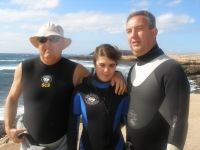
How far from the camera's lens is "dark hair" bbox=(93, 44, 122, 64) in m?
3.97

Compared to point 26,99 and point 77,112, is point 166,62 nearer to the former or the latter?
point 77,112

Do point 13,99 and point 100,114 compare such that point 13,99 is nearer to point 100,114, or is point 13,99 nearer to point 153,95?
point 100,114

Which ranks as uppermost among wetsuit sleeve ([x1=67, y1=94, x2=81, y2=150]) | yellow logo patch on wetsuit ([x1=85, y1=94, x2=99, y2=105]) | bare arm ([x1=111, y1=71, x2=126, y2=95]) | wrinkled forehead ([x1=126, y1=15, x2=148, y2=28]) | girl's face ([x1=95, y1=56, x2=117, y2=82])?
wrinkled forehead ([x1=126, y1=15, x2=148, y2=28])

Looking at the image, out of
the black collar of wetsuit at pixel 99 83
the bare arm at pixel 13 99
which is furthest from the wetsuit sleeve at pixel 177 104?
the bare arm at pixel 13 99

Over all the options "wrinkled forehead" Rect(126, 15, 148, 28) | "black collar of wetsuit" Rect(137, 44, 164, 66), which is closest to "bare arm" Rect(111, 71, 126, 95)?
"black collar of wetsuit" Rect(137, 44, 164, 66)

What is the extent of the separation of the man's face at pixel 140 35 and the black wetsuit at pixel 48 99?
0.76 metres

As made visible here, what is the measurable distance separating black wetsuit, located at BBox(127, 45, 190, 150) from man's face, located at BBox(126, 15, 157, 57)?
8 centimetres

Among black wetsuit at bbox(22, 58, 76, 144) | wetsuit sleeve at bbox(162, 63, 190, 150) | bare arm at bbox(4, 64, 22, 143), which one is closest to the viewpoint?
wetsuit sleeve at bbox(162, 63, 190, 150)

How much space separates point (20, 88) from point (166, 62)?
169 cm

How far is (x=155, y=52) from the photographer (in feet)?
12.9

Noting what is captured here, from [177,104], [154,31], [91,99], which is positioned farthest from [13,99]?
[177,104]

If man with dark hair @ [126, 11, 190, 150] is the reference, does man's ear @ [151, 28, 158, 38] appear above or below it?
above

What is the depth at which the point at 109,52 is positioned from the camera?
13.0ft

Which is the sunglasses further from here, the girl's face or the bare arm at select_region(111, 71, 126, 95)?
the bare arm at select_region(111, 71, 126, 95)
